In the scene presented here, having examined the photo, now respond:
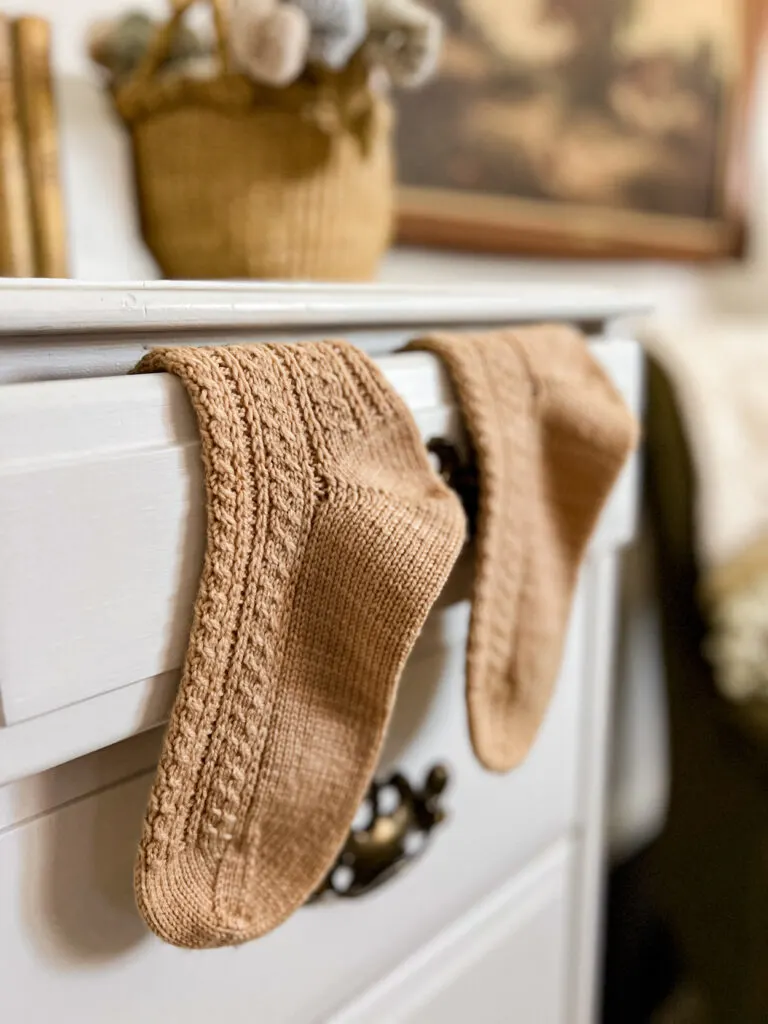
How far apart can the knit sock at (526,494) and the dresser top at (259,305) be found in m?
0.02

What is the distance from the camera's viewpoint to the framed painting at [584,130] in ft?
3.13

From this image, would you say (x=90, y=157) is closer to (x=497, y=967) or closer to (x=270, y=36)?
(x=270, y=36)

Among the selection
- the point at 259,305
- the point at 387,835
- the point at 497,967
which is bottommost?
the point at 497,967

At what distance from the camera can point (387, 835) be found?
50 centimetres

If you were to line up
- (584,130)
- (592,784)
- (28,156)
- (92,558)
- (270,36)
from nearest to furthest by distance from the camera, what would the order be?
(92,558) < (270,36) < (28,156) < (592,784) < (584,130)

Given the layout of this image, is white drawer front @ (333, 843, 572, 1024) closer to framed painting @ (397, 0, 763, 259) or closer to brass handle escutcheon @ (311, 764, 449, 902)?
brass handle escutcheon @ (311, 764, 449, 902)

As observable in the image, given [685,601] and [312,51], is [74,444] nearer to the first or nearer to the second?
[312,51]

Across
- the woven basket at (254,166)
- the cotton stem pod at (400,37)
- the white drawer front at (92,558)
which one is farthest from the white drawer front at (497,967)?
the cotton stem pod at (400,37)

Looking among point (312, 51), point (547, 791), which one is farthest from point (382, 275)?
point (547, 791)

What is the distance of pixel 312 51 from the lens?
48 centimetres

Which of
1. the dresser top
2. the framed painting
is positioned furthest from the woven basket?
the framed painting

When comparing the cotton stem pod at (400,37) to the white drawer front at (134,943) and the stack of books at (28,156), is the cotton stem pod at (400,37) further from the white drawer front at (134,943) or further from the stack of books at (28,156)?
the white drawer front at (134,943)

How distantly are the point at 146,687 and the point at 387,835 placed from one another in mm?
228

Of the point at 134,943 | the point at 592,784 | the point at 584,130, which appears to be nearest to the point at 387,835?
the point at 134,943
